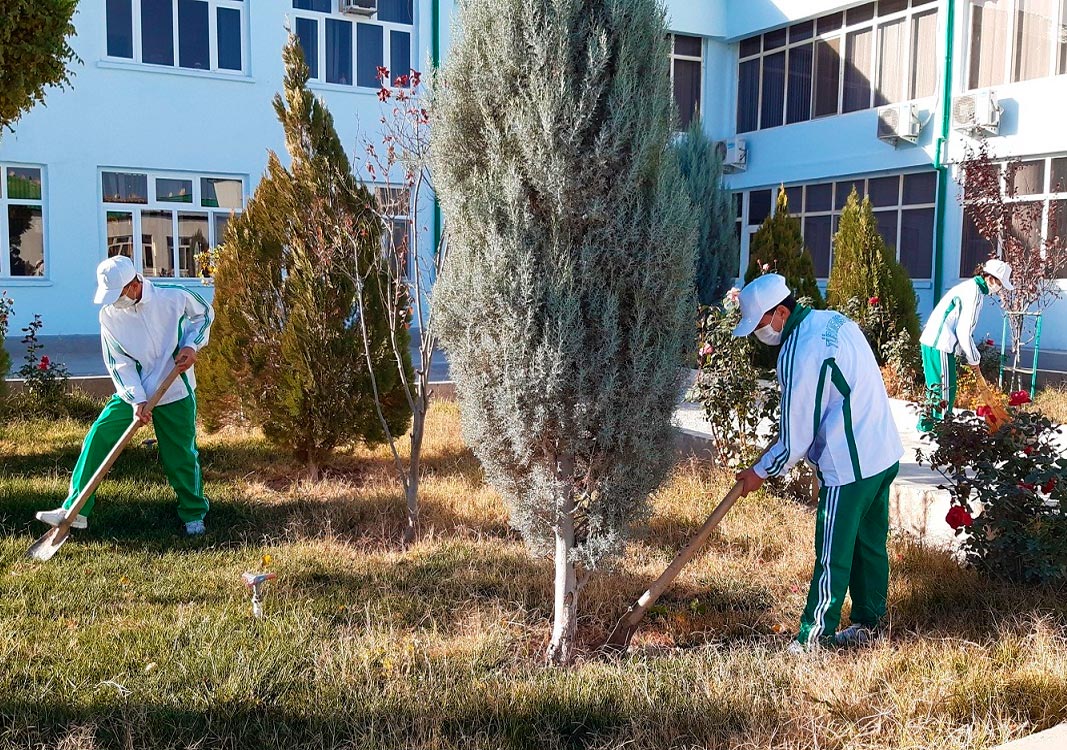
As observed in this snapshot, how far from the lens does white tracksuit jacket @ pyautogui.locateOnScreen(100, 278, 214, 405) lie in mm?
5383

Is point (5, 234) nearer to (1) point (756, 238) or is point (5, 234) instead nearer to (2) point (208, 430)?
(2) point (208, 430)

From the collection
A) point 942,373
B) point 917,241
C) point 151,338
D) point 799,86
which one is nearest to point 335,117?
point 799,86

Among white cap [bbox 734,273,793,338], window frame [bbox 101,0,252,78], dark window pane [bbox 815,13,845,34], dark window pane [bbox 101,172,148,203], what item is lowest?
white cap [bbox 734,273,793,338]

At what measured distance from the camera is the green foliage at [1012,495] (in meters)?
4.19

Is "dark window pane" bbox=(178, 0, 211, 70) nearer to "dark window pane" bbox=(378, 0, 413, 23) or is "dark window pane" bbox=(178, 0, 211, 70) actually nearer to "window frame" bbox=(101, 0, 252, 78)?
"window frame" bbox=(101, 0, 252, 78)

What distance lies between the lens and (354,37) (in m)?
16.5

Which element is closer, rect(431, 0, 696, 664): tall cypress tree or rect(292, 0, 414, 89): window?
rect(431, 0, 696, 664): tall cypress tree

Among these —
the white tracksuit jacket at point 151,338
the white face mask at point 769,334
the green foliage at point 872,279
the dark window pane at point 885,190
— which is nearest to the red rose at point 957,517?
the white face mask at point 769,334

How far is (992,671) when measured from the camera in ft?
11.2

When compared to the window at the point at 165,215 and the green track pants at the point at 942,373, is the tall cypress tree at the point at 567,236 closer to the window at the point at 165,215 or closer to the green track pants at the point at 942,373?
the green track pants at the point at 942,373

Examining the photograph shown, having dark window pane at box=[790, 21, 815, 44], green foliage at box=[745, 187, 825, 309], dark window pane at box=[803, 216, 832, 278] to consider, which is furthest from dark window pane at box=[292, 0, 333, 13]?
→ dark window pane at box=[803, 216, 832, 278]

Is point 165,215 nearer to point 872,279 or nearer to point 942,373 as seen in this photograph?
point 872,279

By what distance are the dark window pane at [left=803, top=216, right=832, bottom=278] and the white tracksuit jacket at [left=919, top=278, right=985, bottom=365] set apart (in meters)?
11.8

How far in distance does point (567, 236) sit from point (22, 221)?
45.8 feet
